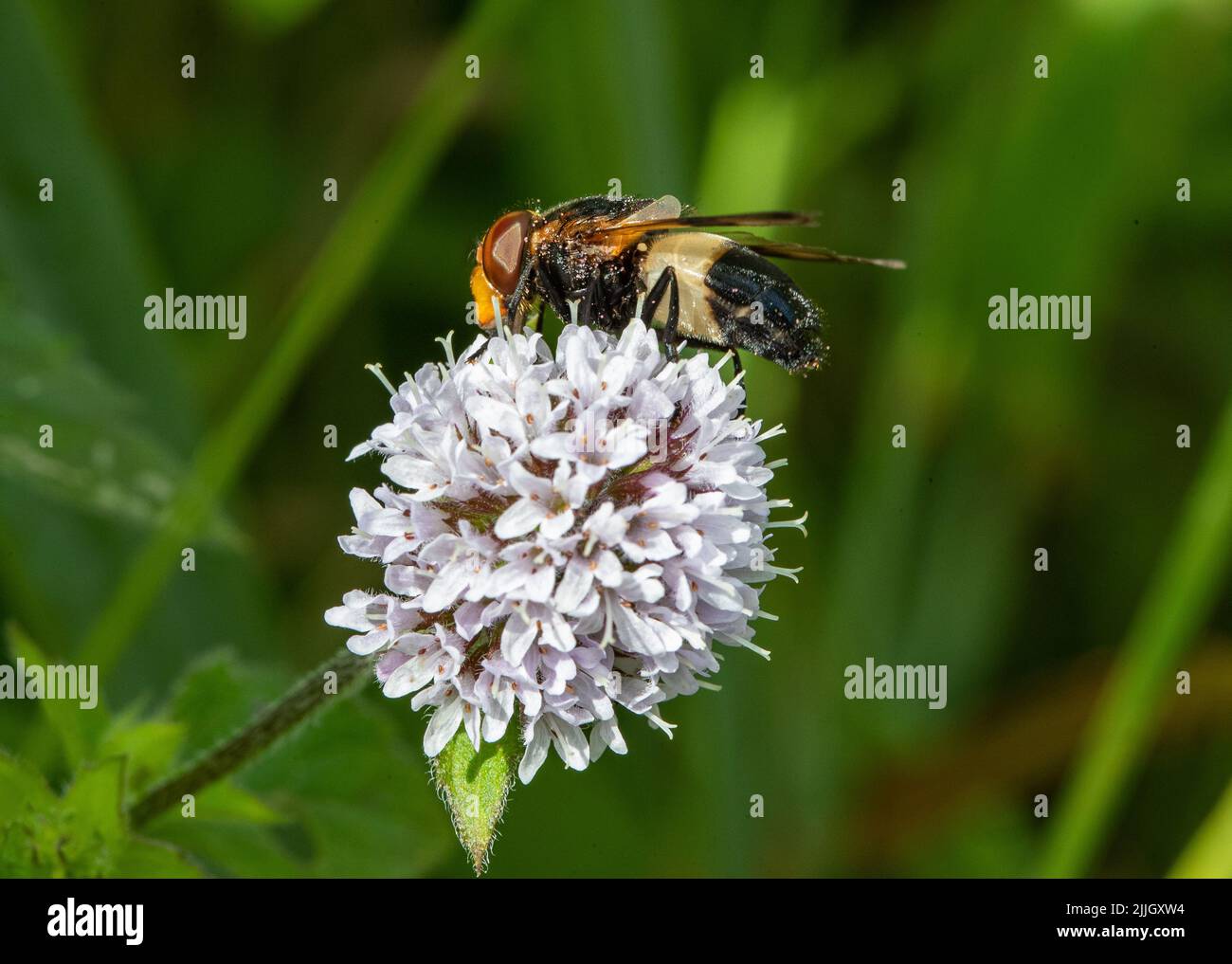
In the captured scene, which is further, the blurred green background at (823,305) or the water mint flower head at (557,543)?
the blurred green background at (823,305)

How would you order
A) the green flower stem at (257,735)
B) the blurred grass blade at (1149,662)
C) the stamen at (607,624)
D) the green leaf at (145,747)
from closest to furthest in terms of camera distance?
the stamen at (607,624) < the green flower stem at (257,735) < the green leaf at (145,747) < the blurred grass blade at (1149,662)

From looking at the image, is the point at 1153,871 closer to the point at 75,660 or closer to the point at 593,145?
the point at 593,145

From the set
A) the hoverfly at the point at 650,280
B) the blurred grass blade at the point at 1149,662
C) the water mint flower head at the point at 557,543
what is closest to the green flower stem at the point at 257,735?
the water mint flower head at the point at 557,543

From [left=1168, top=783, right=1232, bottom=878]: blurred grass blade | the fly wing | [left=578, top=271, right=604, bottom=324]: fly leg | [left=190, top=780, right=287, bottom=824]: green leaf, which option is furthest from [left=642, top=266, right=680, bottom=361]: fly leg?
[left=1168, top=783, right=1232, bottom=878]: blurred grass blade

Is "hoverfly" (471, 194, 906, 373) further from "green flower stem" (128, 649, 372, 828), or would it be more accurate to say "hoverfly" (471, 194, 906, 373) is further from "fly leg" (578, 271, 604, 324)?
"green flower stem" (128, 649, 372, 828)

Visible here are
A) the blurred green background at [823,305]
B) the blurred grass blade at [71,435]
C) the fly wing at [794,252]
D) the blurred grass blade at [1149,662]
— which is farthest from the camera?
the blurred green background at [823,305]

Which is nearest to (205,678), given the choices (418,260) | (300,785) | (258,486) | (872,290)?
(300,785)

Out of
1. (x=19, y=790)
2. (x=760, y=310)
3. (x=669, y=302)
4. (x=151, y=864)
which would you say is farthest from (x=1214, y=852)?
(x=19, y=790)

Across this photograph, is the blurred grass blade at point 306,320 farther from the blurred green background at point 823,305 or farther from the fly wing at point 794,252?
the fly wing at point 794,252
